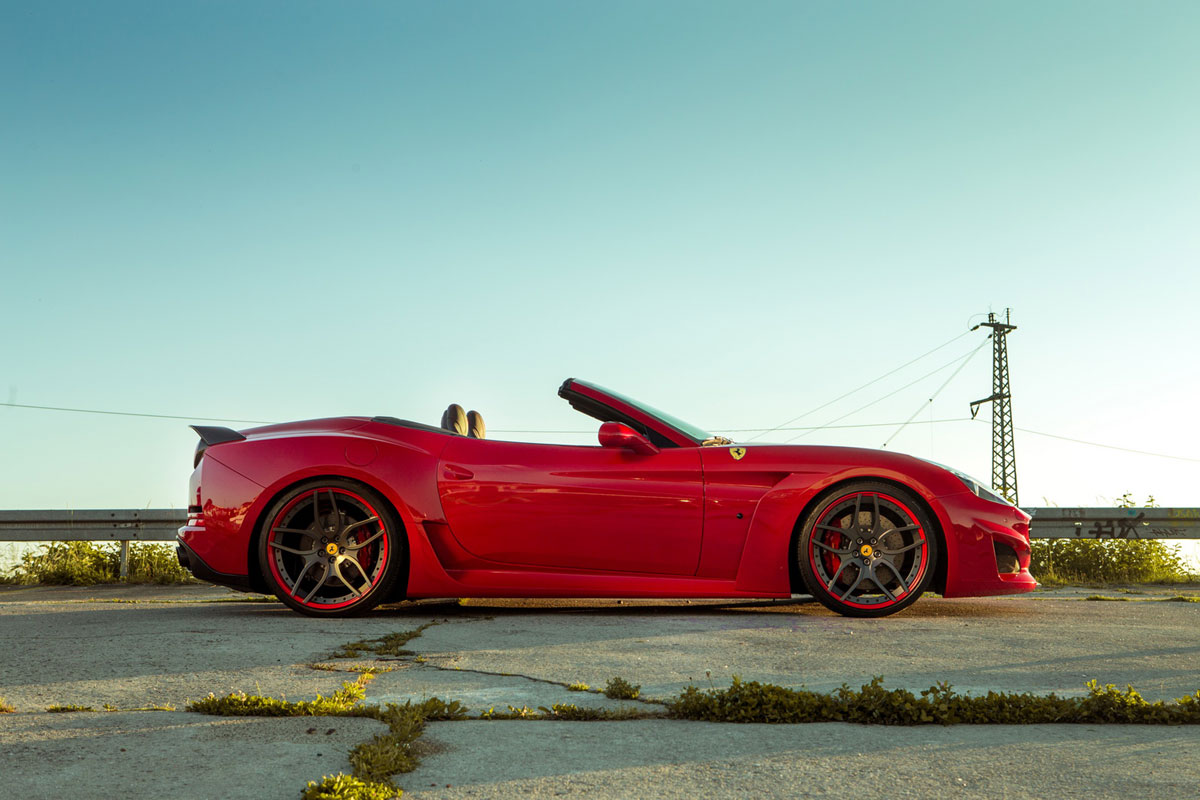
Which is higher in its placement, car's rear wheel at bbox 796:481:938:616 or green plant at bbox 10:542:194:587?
car's rear wheel at bbox 796:481:938:616

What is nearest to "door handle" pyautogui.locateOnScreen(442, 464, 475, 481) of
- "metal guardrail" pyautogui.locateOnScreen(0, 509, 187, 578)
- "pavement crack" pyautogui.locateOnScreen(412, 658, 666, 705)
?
"pavement crack" pyautogui.locateOnScreen(412, 658, 666, 705)

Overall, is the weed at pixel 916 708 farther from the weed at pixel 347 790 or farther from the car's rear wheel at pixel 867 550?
the car's rear wheel at pixel 867 550

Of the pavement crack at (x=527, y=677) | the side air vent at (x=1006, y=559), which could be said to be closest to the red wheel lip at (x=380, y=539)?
the pavement crack at (x=527, y=677)

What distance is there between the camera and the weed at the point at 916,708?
2619 millimetres

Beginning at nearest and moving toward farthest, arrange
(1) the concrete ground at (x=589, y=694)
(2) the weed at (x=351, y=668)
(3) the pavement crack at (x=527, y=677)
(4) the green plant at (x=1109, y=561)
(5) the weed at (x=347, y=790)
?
(5) the weed at (x=347, y=790) → (1) the concrete ground at (x=589, y=694) → (3) the pavement crack at (x=527, y=677) → (2) the weed at (x=351, y=668) → (4) the green plant at (x=1109, y=561)

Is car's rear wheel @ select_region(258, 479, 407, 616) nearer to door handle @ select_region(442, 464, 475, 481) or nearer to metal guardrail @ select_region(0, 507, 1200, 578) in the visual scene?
door handle @ select_region(442, 464, 475, 481)

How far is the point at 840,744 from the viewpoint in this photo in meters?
2.39

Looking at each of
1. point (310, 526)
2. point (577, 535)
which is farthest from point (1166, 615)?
point (310, 526)

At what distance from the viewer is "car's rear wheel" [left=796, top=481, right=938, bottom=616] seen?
498 cm

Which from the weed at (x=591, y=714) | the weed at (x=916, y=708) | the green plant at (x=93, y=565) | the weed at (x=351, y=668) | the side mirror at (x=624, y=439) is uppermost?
the side mirror at (x=624, y=439)

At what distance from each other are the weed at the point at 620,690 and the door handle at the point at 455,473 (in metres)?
2.35

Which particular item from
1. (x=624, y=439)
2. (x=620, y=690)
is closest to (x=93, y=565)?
(x=624, y=439)

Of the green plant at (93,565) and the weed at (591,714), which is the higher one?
the weed at (591,714)

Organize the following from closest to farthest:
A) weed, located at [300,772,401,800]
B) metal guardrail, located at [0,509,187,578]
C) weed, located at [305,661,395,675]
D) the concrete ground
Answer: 1. weed, located at [300,772,401,800]
2. the concrete ground
3. weed, located at [305,661,395,675]
4. metal guardrail, located at [0,509,187,578]
